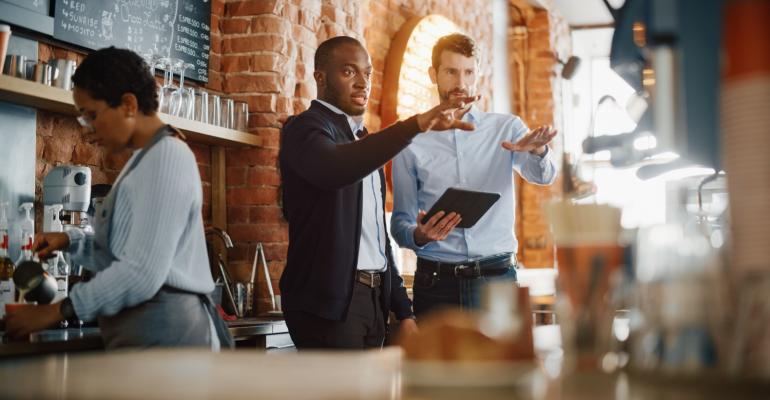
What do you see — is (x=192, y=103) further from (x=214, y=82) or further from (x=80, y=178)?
(x=80, y=178)

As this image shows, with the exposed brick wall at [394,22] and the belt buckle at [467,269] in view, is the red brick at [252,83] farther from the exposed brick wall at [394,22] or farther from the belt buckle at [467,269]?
the belt buckle at [467,269]

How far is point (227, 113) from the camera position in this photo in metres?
3.43

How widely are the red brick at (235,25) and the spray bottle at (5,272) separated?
1.43m

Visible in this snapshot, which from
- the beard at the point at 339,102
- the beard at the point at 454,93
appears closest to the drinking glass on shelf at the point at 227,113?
the beard at the point at 339,102

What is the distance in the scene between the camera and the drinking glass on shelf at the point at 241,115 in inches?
137

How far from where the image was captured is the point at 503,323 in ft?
3.16

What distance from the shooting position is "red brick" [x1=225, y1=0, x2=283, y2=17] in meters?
3.57

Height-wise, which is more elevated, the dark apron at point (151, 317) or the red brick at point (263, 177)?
the red brick at point (263, 177)

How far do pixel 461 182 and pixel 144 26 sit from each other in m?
1.40


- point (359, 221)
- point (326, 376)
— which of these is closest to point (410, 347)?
point (326, 376)

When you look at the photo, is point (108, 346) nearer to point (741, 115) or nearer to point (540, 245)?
point (741, 115)

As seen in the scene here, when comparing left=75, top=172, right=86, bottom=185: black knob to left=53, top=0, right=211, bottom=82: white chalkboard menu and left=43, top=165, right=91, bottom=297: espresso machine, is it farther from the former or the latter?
left=53, top=0, right=211, bottom=82: white chalkboard menu

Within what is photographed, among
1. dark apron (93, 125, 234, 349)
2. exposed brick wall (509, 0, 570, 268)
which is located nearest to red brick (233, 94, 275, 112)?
dark apron (93, 125, 234, 349)

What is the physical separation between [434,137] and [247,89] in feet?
3.22
